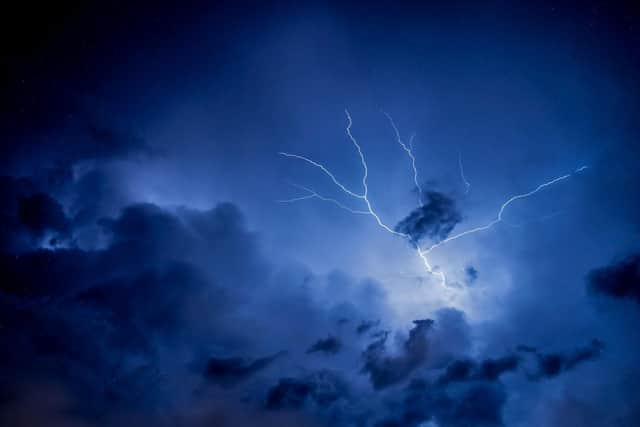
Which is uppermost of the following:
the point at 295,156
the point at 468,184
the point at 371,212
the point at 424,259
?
the point at 295,156

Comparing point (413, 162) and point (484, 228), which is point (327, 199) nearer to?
point (413, 162)

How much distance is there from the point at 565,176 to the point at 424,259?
26.7ft

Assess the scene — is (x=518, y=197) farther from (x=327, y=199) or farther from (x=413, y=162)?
(x=327, y=199)

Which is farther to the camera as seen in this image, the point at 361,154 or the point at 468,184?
the point at 468,184

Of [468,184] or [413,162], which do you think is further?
[468,184]

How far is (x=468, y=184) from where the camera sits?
59.6 ft

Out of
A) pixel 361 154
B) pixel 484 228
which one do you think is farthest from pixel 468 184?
pixel 361 154

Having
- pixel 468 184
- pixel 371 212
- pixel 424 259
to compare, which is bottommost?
pixel 424 259

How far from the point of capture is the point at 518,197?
60.6 ft

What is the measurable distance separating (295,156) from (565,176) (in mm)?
13601

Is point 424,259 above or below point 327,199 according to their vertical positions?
below

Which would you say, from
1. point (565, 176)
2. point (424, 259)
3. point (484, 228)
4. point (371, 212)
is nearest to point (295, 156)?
point (371, 212)

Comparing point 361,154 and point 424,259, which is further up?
point 361,154

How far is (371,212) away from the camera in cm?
1744
